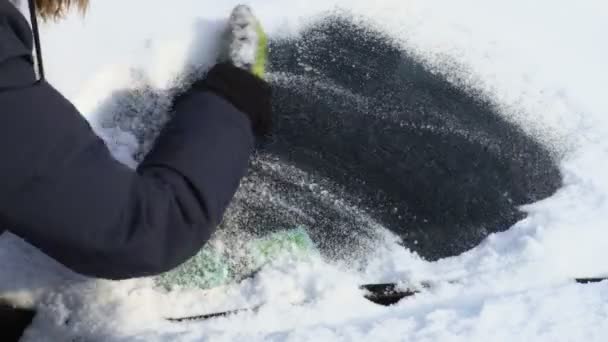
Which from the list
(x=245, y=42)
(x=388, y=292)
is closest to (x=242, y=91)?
(x=245, y=42)

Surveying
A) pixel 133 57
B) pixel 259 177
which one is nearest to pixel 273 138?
pixel 259 177

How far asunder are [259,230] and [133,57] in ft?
1.79

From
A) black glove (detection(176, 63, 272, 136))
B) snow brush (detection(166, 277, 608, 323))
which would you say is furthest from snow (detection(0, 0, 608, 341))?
black glove (detection(176, 63, 272, 136))

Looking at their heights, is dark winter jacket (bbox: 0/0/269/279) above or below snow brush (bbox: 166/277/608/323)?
above

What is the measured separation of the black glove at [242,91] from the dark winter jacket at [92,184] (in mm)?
132

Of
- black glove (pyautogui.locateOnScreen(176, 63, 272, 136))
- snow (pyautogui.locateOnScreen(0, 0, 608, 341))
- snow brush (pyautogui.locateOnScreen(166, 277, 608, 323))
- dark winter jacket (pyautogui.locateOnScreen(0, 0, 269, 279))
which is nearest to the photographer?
dark winter jacket (pyautogui.locateOnScreen(0, 0, 269, 279))

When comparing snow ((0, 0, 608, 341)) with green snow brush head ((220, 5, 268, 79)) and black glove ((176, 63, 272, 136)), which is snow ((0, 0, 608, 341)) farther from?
black glove ((176, 63, 272, 136))

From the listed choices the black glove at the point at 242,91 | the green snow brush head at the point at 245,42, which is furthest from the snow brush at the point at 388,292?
the green snow brush head at the point at 245,42

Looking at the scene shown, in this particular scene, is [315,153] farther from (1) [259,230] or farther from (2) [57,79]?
(2) [57,79]

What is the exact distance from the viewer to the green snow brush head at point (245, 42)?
1441 mm

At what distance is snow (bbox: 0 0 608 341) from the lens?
1.28 metres

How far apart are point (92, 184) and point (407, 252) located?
34.1 inches

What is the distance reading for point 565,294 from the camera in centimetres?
141

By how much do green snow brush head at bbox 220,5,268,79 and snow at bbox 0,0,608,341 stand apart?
8 cm
